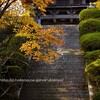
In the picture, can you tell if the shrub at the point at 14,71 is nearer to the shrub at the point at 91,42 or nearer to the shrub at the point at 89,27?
the shrub at the point at 91,42

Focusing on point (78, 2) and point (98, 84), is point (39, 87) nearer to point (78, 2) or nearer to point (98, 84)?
point (98, 84)

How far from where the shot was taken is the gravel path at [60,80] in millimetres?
14328

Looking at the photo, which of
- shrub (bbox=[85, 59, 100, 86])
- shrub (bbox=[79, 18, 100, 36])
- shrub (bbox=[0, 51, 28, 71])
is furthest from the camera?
shrub (bbox=[79, 18, 100, 36])

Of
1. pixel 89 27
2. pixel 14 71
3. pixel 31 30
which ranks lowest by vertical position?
pixel 14 71

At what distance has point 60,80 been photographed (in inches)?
614

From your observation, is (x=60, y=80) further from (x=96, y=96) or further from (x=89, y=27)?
(x=89, y=27)

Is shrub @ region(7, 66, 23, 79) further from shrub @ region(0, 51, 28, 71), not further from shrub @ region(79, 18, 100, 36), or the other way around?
shrub @ region(79, 18, 100, 36)

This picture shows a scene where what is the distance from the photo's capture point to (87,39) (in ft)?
57.9

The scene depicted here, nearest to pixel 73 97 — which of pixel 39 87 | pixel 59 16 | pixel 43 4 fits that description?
pixel 39 87

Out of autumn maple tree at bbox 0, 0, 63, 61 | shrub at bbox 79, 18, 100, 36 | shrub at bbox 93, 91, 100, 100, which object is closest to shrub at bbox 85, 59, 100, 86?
shrub at bbox 93, 91, 100, 100

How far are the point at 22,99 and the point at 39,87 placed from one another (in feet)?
3.69

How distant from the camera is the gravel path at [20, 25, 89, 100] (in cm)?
1433

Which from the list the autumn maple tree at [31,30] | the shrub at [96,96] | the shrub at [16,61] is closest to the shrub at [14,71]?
the shrub at [16,61]

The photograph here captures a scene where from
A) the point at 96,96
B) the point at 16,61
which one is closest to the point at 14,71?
the point at 16,61
